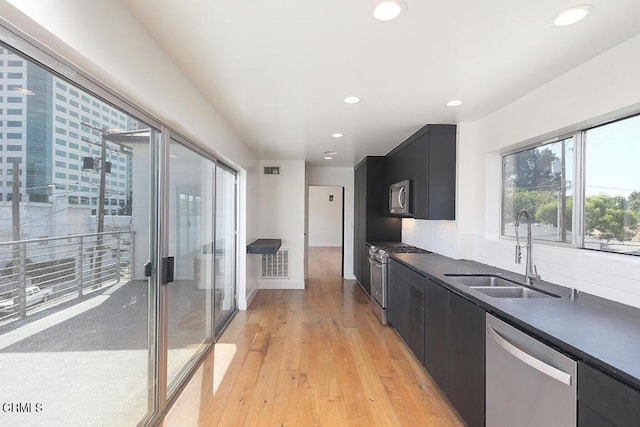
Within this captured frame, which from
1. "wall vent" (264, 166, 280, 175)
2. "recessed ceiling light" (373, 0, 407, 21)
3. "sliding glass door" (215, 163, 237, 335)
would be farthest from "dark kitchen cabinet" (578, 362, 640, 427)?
"wall vent" (264, 166, 280, 175)

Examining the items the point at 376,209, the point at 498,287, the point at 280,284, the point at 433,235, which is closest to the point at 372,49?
the point at 498,287

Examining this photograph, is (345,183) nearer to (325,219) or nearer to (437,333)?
(437,333)

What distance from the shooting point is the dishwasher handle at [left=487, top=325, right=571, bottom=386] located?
46.6 inches

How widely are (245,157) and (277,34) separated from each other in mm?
2828

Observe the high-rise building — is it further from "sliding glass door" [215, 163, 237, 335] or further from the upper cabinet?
the upper cabinet

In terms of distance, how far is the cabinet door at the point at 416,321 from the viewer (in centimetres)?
261

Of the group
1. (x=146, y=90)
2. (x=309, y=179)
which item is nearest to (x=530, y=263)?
(x=146, y=90)

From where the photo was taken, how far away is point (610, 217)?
194 cm

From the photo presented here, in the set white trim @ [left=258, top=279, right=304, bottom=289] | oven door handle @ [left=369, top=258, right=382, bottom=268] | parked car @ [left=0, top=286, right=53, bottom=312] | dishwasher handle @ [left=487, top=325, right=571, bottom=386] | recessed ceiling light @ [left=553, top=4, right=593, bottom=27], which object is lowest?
white trim @ [left=258, top=279, right=304, bottom=289]

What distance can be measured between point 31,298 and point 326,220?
1147 cm

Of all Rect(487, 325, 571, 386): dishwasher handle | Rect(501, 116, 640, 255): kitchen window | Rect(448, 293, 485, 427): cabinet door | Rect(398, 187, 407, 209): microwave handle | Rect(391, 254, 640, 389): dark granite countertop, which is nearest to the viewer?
Rect(391, 254, 640, 389): dark granite countertop

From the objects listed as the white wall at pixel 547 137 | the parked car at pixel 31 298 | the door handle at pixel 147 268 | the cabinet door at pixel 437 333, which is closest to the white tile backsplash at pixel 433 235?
the white wall at pixel 547 137

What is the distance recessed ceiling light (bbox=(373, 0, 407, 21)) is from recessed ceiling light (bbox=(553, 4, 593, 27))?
778 millimetres

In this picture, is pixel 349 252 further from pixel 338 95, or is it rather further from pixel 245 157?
pixel 338 95
